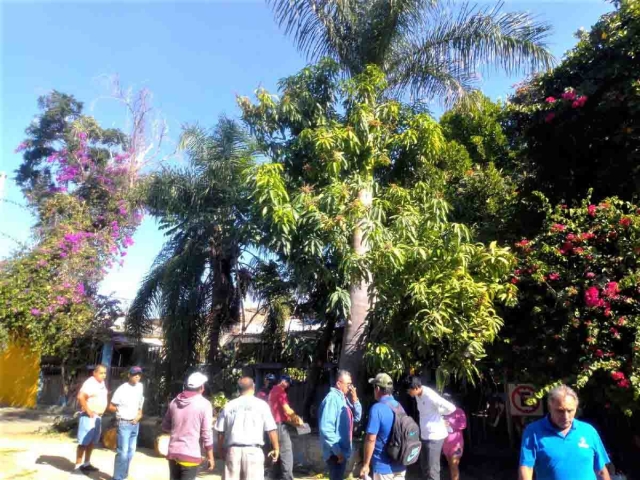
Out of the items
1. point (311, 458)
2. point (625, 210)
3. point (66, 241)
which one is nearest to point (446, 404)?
point (311, 458)

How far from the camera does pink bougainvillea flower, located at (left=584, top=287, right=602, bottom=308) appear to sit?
582 cm

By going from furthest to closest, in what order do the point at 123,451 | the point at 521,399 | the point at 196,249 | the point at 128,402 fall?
the point at 196,249 → the point at 521,399 → the point at 128,402 → the point at 123,451

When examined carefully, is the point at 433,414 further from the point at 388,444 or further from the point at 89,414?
the point at 89,414

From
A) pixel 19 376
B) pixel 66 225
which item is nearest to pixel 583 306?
pixel 66 225

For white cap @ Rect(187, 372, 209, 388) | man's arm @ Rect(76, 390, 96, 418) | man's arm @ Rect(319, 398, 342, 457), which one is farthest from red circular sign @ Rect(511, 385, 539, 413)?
man's arm @ Rect(76, 390, 96, 418)

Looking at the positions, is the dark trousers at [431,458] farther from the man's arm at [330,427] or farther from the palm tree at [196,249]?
the palm tree at [196,249]

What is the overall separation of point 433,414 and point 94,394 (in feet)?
Result: 14.9

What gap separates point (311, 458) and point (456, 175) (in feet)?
21.0

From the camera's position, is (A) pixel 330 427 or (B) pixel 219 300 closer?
(A) pixel 330 427

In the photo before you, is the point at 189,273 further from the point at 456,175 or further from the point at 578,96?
the point at 578,96

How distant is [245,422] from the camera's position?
16.0 feet

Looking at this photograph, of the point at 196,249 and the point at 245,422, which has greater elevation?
the point at 196,249

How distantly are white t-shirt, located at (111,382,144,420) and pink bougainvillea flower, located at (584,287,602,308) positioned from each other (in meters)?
5.61

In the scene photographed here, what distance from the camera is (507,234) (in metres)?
8.67
